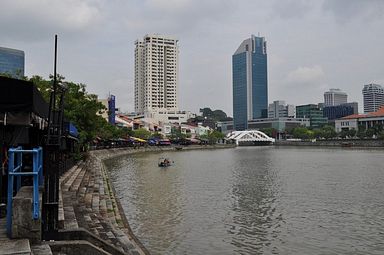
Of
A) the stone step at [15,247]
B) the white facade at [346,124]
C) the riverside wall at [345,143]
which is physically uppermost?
the white facade at [346,124]

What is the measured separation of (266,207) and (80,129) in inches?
853

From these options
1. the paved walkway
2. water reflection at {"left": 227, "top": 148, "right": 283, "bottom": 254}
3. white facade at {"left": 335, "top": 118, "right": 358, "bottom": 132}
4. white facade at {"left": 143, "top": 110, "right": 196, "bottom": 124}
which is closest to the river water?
water reflection at {"left": 227, "top": 148, "right": 283, "bottom": 254}

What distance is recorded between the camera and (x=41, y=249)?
7309 millimetres

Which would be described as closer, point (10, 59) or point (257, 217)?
point (257, 217)

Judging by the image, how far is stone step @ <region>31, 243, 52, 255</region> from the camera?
7106 millimetres

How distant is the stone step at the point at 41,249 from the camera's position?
23.3ft

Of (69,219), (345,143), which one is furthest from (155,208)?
(345,143)

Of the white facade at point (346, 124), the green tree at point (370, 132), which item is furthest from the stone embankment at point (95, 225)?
the white facade at point (346, 124)

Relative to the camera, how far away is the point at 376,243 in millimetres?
13414

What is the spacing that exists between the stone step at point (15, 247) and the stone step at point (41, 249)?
213 mm

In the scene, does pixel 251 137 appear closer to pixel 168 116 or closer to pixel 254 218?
pixel 168 116

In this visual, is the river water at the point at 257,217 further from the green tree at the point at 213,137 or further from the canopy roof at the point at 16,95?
the green tree at the point at 213,137

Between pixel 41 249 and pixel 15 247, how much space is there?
0.61m

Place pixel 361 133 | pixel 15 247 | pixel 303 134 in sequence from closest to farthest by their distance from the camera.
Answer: pixel 15 247, pixel 361 133, pixel 303 134
